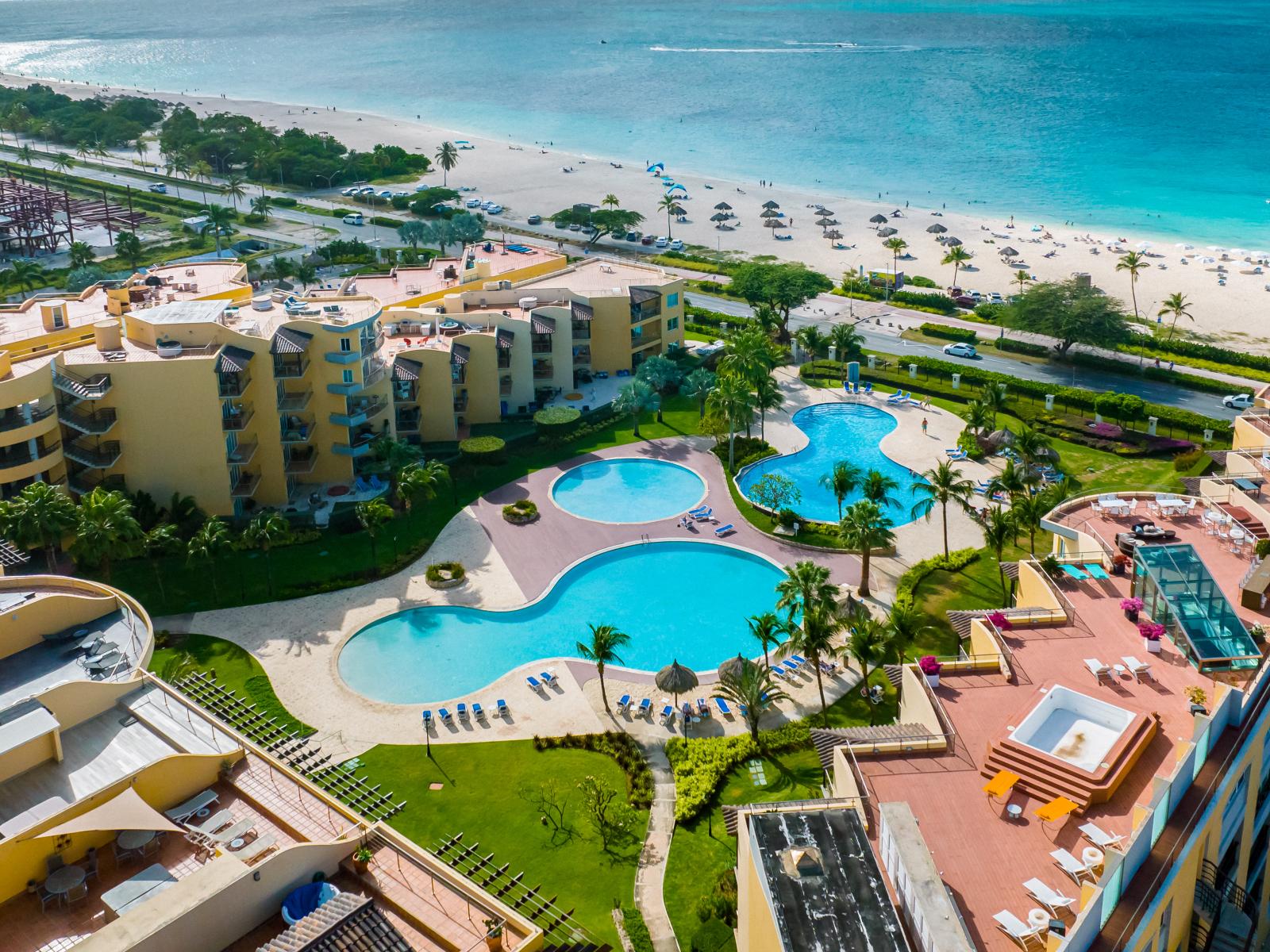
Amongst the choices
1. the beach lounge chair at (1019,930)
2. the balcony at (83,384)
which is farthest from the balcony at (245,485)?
the beach lounge chair at (1019,930)

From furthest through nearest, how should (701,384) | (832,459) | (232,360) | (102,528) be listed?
1. (701,384)
2. (832,459)
3. (232,360)
4. (102,528)

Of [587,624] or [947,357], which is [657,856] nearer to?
[587,624]

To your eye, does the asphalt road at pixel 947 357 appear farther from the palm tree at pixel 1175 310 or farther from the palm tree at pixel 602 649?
the palm tree at pixel 602 649

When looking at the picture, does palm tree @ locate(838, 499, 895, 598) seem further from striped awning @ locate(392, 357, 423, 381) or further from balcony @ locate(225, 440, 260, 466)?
balcony @ locate(225, 440, 260, 466)

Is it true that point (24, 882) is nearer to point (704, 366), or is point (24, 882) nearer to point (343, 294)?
point (343, 294)

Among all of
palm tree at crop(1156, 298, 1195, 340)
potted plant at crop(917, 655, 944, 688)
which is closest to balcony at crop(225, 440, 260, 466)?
potted plant at crop(917, 655, 944, 688)

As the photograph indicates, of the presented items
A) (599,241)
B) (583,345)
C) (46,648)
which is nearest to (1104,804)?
(46,648)

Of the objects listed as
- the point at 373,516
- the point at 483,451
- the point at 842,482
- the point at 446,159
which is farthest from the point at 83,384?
the point at 446,159
